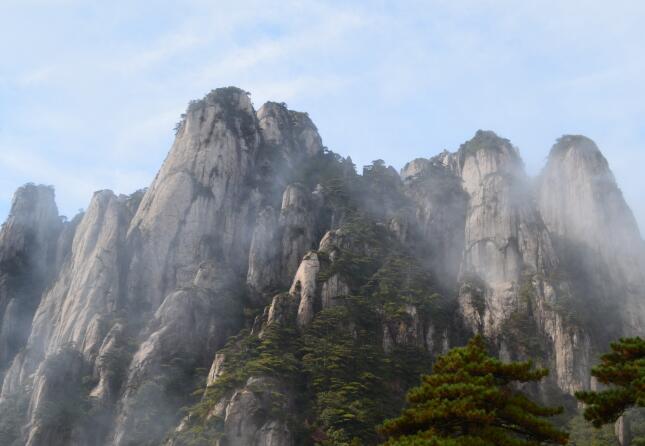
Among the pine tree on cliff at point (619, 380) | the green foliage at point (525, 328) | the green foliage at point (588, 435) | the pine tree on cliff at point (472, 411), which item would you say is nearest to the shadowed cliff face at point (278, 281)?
the green foliage at point (525, 328)

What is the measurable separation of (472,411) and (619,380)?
16.3 ft

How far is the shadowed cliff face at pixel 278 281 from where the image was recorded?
5106 centimetres

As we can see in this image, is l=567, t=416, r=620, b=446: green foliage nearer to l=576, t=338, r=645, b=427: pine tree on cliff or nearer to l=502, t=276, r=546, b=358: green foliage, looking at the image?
l=502, t=276, r=546, b=358: green foliage

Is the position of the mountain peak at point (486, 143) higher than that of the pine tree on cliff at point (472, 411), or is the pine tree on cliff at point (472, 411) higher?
the mountain peak at point (486, 143)

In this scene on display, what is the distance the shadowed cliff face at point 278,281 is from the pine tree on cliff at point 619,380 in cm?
2315

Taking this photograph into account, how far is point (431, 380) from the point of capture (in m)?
23.5

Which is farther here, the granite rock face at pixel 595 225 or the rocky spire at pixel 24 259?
the rocky spire at pixel 24 259

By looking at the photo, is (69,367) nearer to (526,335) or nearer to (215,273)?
(215,273)

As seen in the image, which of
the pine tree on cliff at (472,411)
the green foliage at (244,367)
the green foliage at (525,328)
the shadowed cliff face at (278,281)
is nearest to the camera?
the pine tree on cliff at (472,411)

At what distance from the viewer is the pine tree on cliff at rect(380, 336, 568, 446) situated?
70.6 feet

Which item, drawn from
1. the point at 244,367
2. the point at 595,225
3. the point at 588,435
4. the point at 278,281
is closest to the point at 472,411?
the point at 588,435

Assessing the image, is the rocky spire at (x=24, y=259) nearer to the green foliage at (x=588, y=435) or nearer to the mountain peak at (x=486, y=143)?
the mountain peak at (x=486, y=143)

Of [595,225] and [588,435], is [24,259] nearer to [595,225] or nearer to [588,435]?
[595,225]

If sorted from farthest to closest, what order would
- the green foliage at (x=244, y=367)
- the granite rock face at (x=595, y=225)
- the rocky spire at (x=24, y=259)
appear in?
the rocky spire at (x=24, y=259) → the granite rock face at (x=595, y=225) → the green foliage at (x=244, y=367)
